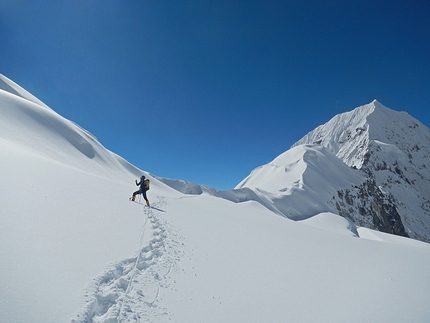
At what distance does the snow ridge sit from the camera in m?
2.81

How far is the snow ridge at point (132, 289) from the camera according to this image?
2807 mm

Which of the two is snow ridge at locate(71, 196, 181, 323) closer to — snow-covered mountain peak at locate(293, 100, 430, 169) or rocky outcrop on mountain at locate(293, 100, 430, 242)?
rocky outcrop on mountain at locate(293, 100, 430, 242)

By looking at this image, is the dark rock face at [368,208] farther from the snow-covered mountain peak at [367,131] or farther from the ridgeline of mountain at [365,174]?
the snow-covered mountain peak at [367,131]

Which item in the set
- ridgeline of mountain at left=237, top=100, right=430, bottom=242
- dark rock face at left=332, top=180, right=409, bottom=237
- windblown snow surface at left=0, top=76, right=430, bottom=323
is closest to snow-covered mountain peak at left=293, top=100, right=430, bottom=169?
ridgeline of mountain at left=237, top=100, right=430, bottom=242

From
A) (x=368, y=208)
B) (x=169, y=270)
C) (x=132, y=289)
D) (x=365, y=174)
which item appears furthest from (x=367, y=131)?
(x=132, y=289)

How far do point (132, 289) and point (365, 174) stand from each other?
10836cm

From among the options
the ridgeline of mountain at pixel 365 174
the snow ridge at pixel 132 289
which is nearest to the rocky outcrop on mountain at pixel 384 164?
the ridgeline of mountain at pixel 365 174

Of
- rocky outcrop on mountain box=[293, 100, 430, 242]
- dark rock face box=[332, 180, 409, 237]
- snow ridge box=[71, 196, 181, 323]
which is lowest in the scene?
snow ridge box=[71, 196, 181, 323]

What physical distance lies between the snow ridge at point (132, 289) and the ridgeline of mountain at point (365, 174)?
150ft

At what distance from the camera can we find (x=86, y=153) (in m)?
→ 26.8

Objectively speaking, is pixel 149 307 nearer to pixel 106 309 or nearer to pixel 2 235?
pixel 106 309

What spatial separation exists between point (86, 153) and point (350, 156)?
153 metres

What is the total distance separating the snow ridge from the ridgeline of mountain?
45.8m

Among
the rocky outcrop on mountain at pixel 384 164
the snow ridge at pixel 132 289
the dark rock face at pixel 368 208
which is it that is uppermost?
the rocky outcrop on mountain at pixel 384 164
